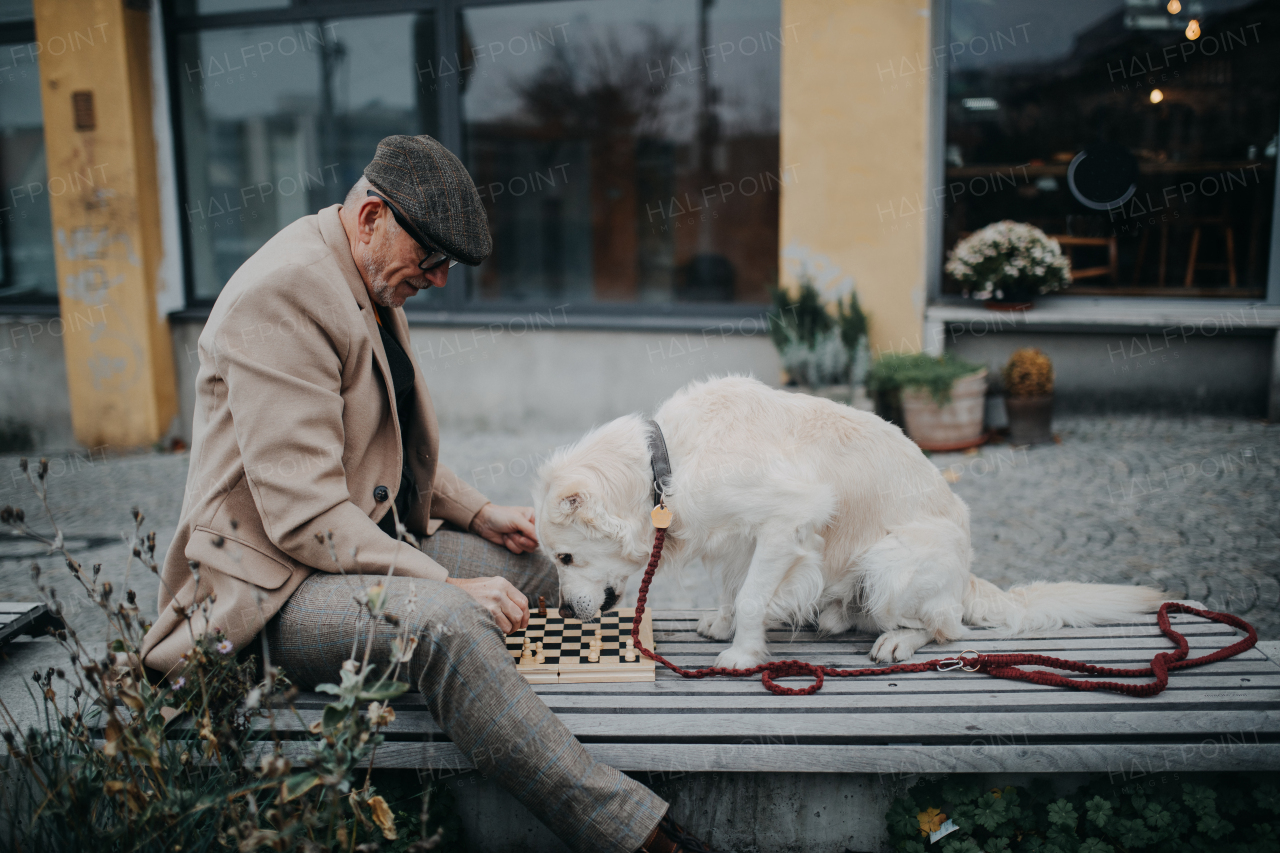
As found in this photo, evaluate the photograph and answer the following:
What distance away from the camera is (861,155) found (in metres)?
6.86

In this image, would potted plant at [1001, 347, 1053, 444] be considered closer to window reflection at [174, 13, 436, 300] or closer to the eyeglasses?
the eyeglasses

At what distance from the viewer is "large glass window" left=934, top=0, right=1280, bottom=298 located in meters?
7.49

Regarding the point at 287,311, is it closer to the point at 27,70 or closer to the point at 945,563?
the point at 945,563

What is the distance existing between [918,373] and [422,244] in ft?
16.0

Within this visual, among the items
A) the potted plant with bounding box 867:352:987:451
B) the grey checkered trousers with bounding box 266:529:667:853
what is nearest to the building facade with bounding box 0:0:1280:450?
the potted plant with bounding box 867:352:987:451

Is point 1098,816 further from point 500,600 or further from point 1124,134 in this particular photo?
point 1124,134

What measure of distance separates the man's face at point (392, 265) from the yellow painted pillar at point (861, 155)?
5.10 m

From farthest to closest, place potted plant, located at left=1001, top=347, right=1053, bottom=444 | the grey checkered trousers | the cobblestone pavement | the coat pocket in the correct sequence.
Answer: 1. potted plant, located at left=1001, top=347, right=1053, bottom=444
2. the cobblestone pavement
3. the coat pocket
4. the grey checkered trousers

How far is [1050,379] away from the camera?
662 cm

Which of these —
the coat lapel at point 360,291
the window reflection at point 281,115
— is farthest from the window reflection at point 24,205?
the coat lapel at point 360,291

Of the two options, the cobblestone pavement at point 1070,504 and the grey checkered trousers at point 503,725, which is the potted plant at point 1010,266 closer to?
the cobblestone pavement at point 1070,504

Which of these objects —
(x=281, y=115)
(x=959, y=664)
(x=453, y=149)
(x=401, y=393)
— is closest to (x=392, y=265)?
(x=401, y=393)

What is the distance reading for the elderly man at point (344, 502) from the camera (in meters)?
2.06

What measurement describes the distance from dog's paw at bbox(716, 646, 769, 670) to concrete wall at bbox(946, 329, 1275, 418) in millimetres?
5224
